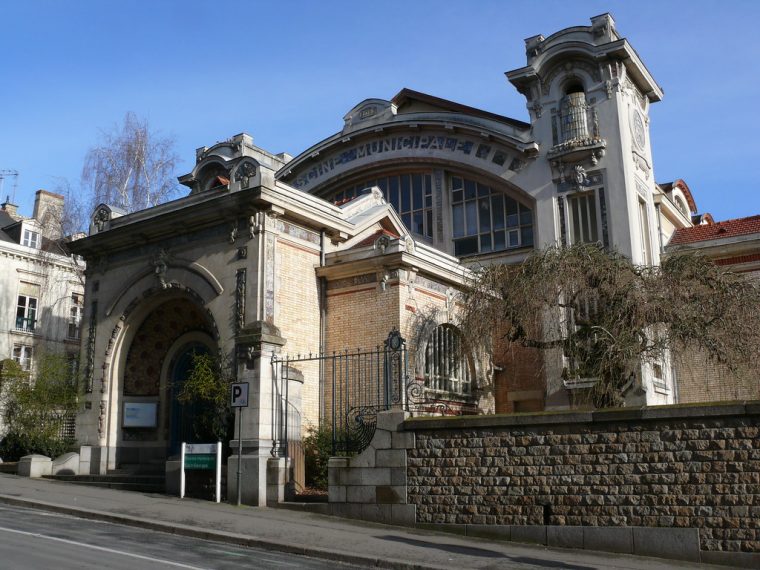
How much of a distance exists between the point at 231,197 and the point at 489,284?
659 centimetres

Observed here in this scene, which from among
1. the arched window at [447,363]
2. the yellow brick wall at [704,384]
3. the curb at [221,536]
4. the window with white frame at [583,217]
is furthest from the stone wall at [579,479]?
the window with white frame at [583,217]

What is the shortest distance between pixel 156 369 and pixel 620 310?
12.9 metres

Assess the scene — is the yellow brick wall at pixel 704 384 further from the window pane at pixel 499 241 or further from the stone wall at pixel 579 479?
the stone wall at pixel 579 479

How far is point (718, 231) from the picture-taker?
26969 millimetres

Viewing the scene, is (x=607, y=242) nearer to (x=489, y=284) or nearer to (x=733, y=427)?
(x=489, y=284)

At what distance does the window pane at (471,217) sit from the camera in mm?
29297

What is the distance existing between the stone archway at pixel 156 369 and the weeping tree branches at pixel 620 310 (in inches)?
330

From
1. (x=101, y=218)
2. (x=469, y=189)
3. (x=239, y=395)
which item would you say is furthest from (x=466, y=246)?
(x=239, y=395)

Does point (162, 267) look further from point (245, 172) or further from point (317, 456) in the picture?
point (317, 456)

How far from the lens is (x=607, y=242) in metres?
25.4

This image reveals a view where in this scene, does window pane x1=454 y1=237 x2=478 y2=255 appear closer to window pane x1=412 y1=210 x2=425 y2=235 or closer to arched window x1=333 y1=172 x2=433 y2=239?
arched window x1=333 y1=172 x2=433 y2=239

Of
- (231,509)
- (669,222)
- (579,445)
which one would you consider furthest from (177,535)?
(669,222)

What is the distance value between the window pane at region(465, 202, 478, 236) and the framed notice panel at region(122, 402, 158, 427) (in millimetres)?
13189

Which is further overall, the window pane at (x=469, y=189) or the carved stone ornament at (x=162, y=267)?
the window pane at (x=469, y=189)
